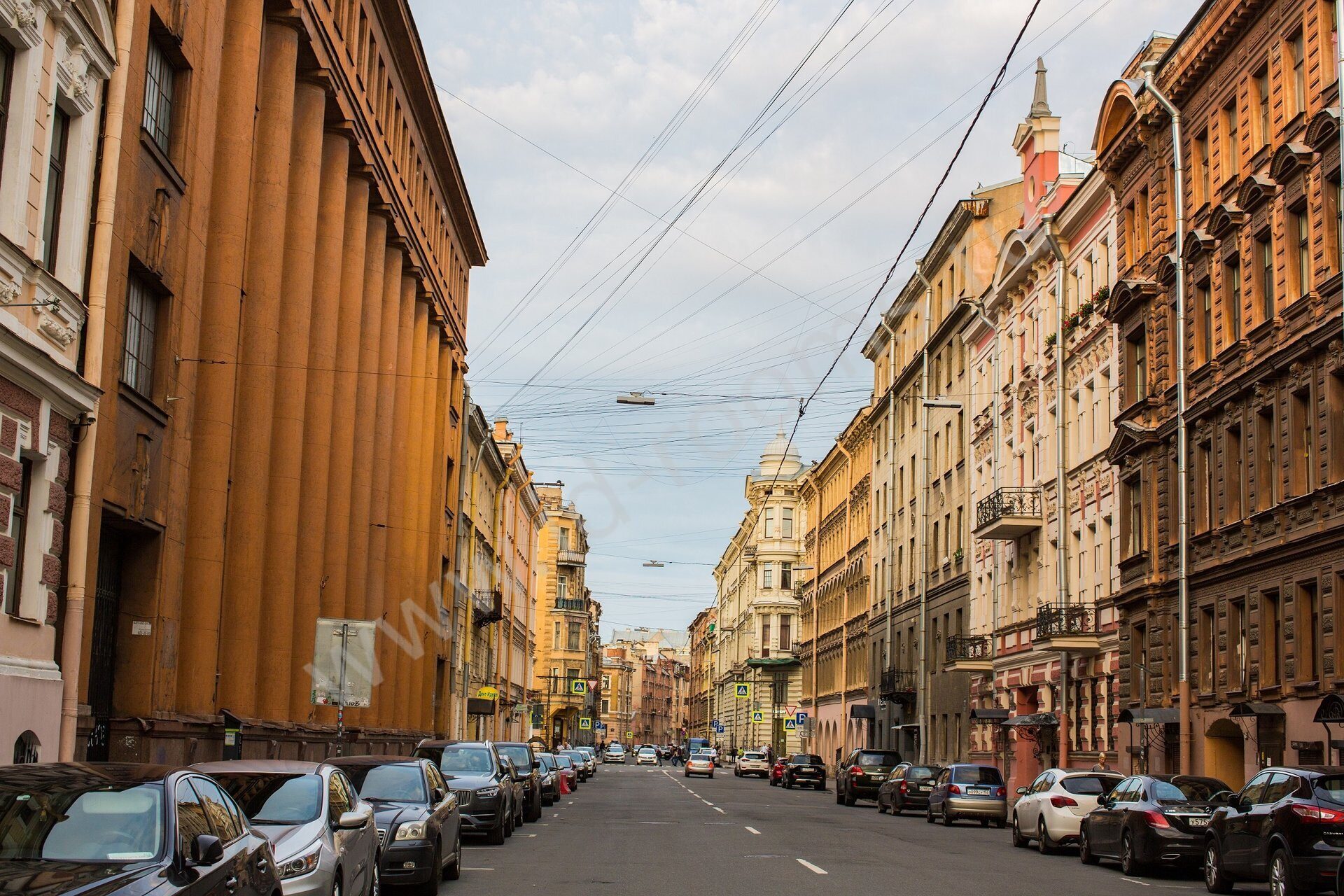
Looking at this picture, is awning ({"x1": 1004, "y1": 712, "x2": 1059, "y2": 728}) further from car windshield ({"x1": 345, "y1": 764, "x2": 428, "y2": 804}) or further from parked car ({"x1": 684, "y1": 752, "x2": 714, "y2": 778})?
parked car ({"x1": 684, "y1": 752, "x2": 714, "y2": 778})

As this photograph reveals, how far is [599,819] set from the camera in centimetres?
3347

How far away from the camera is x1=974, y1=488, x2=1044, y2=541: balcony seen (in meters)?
44.5

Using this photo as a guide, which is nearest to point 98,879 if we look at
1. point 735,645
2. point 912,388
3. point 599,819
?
point 599,819

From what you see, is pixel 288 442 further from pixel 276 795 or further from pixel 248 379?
pixel 276 795

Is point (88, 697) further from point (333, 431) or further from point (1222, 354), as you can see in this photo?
point (1222, 354)

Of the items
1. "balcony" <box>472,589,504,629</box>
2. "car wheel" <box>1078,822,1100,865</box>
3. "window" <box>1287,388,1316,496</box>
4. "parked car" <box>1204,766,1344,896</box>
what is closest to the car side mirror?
"parked car" <box>1204,766,1344,896</box>

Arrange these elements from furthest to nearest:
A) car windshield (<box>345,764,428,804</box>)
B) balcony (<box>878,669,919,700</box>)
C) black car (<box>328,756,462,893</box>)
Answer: balcony (<box>878,669,919,700</box>)
car windshield (<box>345,764,428,804</box>)
black car (<box>328,756,462,893</box>)

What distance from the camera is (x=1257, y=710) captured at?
90.8ft

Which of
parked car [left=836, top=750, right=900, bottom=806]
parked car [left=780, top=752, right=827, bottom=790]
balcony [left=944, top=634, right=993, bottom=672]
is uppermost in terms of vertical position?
balcony [left=944, top=634, right=993, bottom=672]

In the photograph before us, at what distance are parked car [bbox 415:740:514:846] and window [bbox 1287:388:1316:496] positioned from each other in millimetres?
14727

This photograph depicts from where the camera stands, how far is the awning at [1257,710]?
27.5 m

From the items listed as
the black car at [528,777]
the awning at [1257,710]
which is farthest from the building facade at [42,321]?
the awning at [1257,710]

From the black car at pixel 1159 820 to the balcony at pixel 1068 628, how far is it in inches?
608

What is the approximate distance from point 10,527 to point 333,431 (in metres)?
17.0
